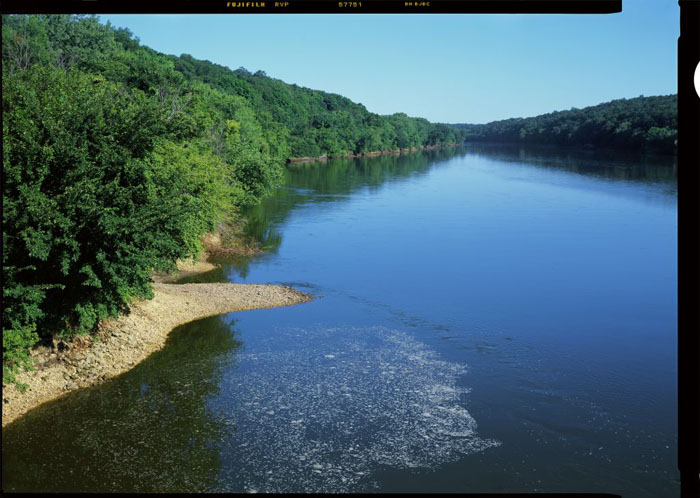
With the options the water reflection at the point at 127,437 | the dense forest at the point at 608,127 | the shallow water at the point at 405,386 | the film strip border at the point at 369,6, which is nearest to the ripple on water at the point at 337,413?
the shallow water at the point at 405,386

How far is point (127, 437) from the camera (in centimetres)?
1355

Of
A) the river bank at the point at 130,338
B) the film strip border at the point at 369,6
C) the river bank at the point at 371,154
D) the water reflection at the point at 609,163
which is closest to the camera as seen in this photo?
the film strip border at the point at 369,6

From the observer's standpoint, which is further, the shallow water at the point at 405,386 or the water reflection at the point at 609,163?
the water reflection at the point at 609,163

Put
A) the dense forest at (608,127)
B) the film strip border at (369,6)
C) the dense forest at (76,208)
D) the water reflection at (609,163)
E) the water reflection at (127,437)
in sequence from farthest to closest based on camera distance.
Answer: the water reflection at (609,163) < the dense forest at (608,127) < the dense forest at (76,208) < the water reflection at (127,437) < the film strip border at (369,6)

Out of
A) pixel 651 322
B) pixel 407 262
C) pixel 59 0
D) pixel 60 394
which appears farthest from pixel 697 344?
pixel 407 262

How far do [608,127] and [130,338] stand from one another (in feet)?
216

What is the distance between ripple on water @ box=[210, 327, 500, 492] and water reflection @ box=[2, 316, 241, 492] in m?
0.59

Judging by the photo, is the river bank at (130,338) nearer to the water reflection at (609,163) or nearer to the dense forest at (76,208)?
the dense forest at (76,208)

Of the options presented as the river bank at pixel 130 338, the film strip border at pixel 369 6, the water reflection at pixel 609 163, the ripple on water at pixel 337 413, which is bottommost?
the ripple on water at pixel 337 413

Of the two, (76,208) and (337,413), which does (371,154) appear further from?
(337,413)

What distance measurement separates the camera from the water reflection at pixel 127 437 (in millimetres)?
11953

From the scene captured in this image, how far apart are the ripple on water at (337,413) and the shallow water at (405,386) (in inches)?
2.2

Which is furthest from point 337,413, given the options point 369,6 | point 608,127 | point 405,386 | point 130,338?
point 608,127

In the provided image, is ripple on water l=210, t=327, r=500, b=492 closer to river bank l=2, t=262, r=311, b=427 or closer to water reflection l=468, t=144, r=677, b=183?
river bank l=2, t=262, r=311, b=427
